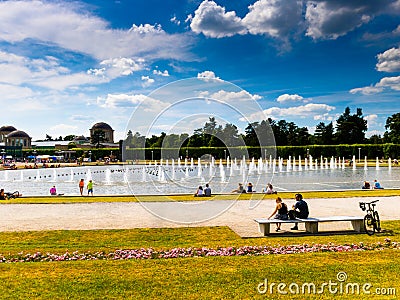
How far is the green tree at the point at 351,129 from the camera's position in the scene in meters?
99.8

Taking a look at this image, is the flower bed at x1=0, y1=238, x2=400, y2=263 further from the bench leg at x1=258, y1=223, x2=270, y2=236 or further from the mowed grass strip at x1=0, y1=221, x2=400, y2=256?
the bench leg at x1=258, y1=223, x2=270, y2=236

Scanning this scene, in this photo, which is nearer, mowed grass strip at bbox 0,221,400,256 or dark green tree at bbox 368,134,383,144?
mowed grass strip at bbox 0,221,400,256

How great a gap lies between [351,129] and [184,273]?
101m

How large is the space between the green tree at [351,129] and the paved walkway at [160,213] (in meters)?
83.5

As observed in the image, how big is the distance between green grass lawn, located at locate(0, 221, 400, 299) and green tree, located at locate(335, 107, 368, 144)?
94096 mm

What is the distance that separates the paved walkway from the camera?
13844 mm

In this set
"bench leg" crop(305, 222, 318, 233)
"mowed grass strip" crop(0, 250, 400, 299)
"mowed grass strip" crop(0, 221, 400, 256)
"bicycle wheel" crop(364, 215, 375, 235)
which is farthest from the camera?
"bench leg" crop(305, 222, 318, 233)

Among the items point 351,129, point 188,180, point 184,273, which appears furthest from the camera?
point 351,129

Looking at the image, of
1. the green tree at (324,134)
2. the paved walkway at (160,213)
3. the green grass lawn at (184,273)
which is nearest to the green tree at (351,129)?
the green tree at (324,134)

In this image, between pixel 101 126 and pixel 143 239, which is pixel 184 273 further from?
pixel 101 126

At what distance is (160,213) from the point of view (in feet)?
53.7

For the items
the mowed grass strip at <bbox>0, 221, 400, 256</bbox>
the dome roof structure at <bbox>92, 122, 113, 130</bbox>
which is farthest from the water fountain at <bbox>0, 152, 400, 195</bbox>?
the dome roof structure at <bbox>92, 122, 113, 130</bbox>

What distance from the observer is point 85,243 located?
1120cm

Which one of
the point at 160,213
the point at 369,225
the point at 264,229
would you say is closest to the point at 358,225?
the point at 369,225
